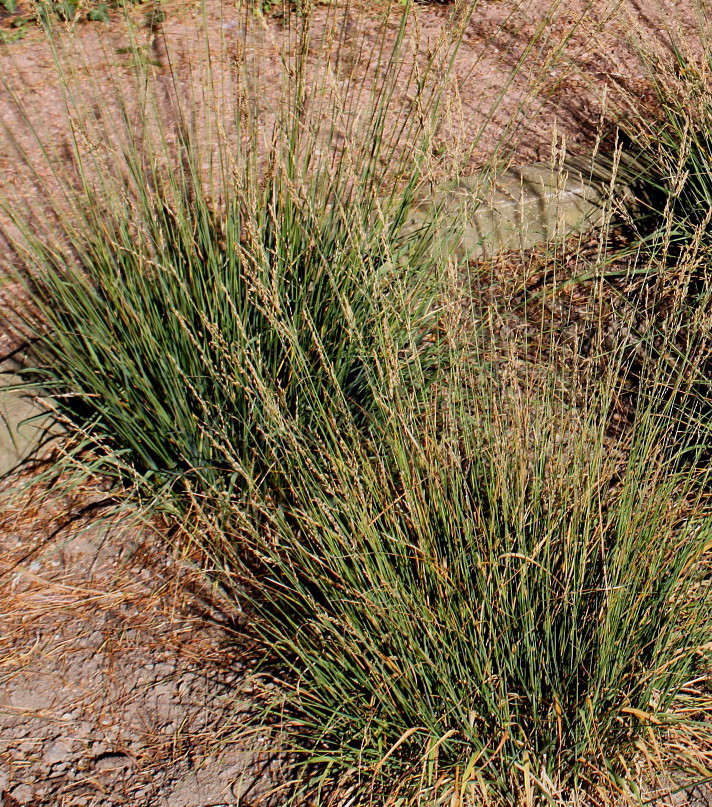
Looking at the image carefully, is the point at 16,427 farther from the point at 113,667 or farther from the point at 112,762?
the point at 112,762

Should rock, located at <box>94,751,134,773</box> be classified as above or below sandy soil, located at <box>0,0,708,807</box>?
below

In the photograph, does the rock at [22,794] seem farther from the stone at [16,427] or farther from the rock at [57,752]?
the stone at [16,427]

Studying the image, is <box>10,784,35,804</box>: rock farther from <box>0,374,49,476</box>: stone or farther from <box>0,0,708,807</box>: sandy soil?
<box>0,374,49,476</box>: stone

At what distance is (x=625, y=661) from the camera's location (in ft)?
5.76

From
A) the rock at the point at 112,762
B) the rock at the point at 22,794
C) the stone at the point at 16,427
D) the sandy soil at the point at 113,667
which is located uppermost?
the stone at the point at 16,427

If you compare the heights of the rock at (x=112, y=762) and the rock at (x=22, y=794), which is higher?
the rock at (x=112, y=762)

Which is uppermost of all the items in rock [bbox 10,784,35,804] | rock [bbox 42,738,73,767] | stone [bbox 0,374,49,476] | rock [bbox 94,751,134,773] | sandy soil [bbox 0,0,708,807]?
stone [bbox 0,374,49,476]

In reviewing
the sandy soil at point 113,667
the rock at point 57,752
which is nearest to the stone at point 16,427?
the sandy soil at point 113,667

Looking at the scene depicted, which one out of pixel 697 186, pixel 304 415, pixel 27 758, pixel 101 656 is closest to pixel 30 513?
pixel 101 656

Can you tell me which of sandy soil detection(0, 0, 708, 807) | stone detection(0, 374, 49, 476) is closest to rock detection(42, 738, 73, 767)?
sandy soil detection(0, 0, 708, 807)

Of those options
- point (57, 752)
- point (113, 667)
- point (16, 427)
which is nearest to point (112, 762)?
point (57, 752)

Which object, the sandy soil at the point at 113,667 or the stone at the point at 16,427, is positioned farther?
the stone at the point at 16,427

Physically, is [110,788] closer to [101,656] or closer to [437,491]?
[101,656]

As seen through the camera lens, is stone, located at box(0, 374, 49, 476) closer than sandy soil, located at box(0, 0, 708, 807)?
No
